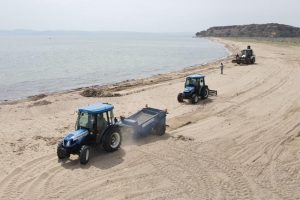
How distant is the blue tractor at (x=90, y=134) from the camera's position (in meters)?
13.1

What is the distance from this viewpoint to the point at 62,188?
1138 centimetres

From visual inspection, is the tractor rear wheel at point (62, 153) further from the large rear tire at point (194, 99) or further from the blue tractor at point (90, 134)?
the large rear tire at point (194, 99)

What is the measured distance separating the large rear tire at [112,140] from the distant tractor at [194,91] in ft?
30.5

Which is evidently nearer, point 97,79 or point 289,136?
point 289,136

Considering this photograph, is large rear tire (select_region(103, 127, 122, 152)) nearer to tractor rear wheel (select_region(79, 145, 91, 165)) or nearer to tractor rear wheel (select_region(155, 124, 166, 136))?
tractor rear wheel (select_region(79, 145, 91, 165))

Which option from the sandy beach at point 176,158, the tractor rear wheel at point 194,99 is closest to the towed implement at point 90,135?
the sandy beach at point 176,158

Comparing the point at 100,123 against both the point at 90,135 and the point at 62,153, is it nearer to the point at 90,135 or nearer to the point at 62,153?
the point at 90,135

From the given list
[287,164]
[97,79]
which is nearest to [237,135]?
[287,164]

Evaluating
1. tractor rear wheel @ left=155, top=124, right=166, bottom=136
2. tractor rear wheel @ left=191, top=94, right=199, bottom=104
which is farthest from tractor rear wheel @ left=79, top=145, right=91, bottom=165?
tractor rear wheel @ left=191, top=94, right=199, bottom=104

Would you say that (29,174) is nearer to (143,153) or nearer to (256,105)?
(143,153)

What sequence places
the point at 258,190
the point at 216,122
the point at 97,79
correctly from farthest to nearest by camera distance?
the point at 97,79
the point at 216,122
the point at 258,190

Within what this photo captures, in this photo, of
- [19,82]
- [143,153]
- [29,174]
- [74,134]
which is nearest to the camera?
[29,174]

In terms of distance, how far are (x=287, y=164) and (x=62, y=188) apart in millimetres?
7308

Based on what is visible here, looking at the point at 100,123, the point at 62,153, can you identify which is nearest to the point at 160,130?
the point at 100,123
